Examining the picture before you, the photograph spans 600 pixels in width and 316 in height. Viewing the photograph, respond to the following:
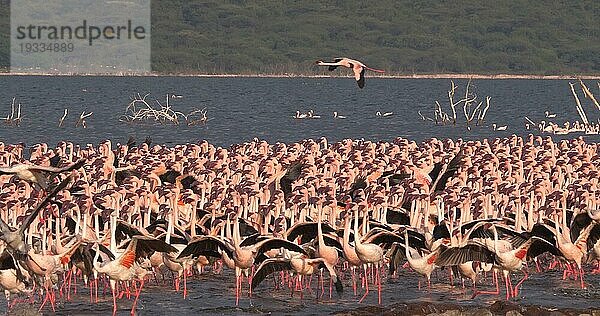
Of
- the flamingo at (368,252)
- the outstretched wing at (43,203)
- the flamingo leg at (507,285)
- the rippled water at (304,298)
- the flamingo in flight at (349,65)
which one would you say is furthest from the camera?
the flamingo in flight at (349,65)

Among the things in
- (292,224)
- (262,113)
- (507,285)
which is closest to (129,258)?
(292,224)

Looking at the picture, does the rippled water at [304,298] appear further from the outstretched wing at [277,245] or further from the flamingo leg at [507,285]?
the outstretched wing at [277,245]

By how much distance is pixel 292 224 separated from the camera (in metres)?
24.2

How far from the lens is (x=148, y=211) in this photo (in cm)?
2472

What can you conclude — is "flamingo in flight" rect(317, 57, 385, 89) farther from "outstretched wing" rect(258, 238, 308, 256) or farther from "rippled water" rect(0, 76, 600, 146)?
"rippled water" rect(0, 76, 600, 146)

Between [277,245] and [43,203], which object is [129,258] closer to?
[277,245]

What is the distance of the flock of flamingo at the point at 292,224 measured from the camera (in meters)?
20.6

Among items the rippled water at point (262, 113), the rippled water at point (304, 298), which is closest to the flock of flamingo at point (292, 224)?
the rippled water at point (304, 298)

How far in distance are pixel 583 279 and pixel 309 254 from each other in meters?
5.50

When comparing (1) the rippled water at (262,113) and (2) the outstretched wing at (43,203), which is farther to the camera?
(1) the rippled water at (262,113)

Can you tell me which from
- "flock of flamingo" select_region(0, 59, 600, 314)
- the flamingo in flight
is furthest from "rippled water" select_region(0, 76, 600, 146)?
the flamingo in flight

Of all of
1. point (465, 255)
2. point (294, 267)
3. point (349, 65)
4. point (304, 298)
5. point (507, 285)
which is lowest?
point (304, 298)

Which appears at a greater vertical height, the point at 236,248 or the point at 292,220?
the point at 292,220

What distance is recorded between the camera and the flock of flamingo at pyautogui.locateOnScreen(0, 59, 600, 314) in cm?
2062
